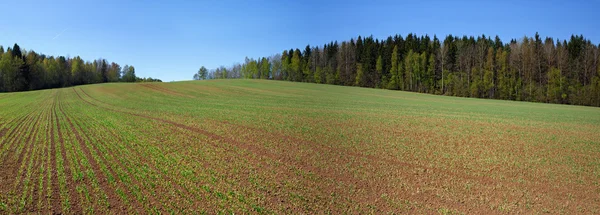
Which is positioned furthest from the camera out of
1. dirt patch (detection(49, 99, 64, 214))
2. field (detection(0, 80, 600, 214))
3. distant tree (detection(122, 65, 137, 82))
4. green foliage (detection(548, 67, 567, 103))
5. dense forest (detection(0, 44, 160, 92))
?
distant tree (detection(122, 65, 137, 82))

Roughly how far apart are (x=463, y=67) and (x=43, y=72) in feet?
318

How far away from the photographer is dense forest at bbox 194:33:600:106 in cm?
5606

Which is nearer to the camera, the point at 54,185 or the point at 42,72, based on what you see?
the point at 54,185

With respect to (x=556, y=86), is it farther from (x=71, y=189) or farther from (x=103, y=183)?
(x=71, y=189)

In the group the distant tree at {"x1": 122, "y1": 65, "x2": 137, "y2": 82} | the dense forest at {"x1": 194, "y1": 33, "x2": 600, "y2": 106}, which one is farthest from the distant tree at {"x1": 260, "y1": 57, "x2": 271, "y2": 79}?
the distant tree at {"x1": 122, "y1": 65, "x2": 137, "y2": 82}

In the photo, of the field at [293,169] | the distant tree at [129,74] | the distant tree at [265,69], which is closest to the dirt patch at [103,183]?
the field at [293,169]

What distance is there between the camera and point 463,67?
225 feet

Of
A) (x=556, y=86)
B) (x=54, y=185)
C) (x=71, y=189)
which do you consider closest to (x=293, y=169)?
(x=71, y=189)

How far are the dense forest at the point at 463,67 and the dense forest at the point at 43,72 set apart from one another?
54668 millimetres

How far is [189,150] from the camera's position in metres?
12.5

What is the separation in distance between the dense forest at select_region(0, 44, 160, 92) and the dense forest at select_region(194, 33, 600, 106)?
54.7 m

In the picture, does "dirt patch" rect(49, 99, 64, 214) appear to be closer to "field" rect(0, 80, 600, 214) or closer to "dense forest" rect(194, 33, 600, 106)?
"field" rect(0, 80, 600, 214)

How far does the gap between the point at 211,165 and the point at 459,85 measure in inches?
2506

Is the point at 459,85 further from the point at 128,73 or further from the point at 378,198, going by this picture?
the point at 128,73
